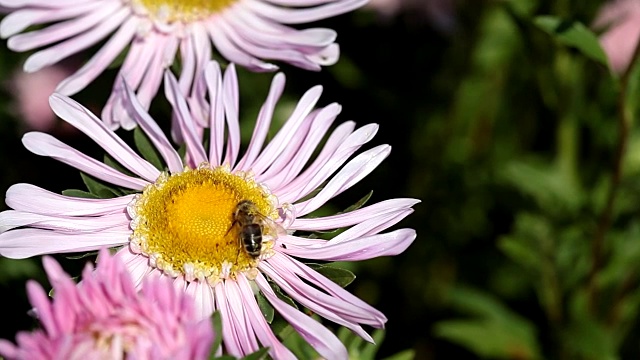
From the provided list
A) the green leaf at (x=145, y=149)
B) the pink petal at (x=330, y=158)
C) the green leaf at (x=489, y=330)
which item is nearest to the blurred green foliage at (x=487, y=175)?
the green leaf at (x=489, y=330)

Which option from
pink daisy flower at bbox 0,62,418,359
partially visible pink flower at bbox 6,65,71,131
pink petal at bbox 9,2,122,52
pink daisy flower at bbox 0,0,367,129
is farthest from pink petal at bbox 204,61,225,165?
partially visible pink flower at bbox 6,65,71,131

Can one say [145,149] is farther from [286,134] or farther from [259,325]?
[259,325]

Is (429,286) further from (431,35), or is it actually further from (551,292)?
(431,35)

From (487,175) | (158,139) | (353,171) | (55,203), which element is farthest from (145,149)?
(487,175)

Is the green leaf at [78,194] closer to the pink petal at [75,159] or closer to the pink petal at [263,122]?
the pink petal at [75,159]

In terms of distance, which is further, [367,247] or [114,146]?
[114,146]

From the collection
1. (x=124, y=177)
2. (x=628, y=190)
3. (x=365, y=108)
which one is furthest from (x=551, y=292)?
(x=124, y=177)
